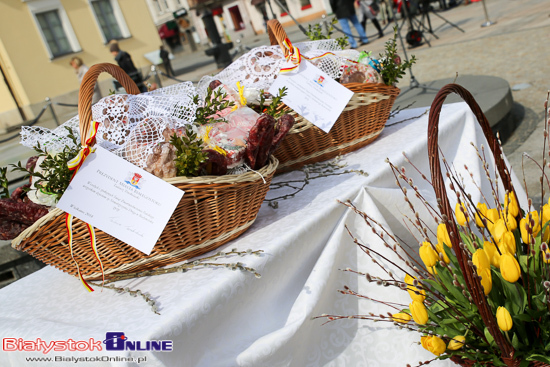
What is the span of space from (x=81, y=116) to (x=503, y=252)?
96 centimetres

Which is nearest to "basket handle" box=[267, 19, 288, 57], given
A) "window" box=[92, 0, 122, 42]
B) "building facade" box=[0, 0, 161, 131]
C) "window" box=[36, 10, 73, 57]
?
"building facade" box=[0, 0, 161, 131]

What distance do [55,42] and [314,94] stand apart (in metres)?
14.7

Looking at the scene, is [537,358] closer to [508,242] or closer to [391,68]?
[508,242]

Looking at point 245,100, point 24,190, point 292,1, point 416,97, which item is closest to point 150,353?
point 24,190

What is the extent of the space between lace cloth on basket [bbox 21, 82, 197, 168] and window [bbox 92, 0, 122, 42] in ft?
50.0

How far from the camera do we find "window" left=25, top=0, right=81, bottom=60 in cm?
1370

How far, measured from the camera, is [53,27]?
14164 mm

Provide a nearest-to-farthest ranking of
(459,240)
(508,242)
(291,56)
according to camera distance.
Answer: (459,240)
(508,242)
(291,56)

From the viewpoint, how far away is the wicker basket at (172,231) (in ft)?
3.55

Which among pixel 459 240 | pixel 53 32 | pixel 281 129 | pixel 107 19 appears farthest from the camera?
pixel 107 19

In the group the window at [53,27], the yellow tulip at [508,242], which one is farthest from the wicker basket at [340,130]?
the window at [53,27]

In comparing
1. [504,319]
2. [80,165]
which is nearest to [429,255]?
[504,319]

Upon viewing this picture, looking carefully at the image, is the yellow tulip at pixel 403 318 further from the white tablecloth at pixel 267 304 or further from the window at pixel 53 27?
the window at pixel 53 27

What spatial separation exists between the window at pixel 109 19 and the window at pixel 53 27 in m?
0.93
